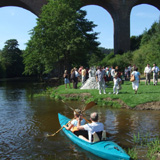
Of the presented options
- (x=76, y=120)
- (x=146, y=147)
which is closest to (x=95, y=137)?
(x=76, y=120)

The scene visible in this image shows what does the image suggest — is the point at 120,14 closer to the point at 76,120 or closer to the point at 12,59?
the point at 76,120

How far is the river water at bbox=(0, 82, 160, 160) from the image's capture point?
16.2ft

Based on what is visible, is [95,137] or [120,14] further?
[120,14]

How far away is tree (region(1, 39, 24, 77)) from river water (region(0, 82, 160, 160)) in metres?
44.9

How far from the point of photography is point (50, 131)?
664 cm

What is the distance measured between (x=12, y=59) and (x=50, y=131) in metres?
53.6

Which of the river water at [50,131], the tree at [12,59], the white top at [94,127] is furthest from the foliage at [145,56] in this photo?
the tree at [12,59]

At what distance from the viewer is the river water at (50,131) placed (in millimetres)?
4928

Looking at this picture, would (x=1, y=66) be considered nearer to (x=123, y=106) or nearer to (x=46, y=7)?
(x=46, y=7)

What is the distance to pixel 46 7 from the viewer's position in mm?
26297

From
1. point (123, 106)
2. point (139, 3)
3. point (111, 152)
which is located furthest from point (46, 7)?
point (111, 152)

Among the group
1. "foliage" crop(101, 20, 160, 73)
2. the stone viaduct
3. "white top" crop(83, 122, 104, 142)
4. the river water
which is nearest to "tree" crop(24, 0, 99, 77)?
"foliage" crop(101, 20, 160, 73)

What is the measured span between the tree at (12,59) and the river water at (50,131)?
44.9 m

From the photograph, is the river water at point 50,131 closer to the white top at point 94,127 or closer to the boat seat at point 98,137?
the boat seat at point 98,137
